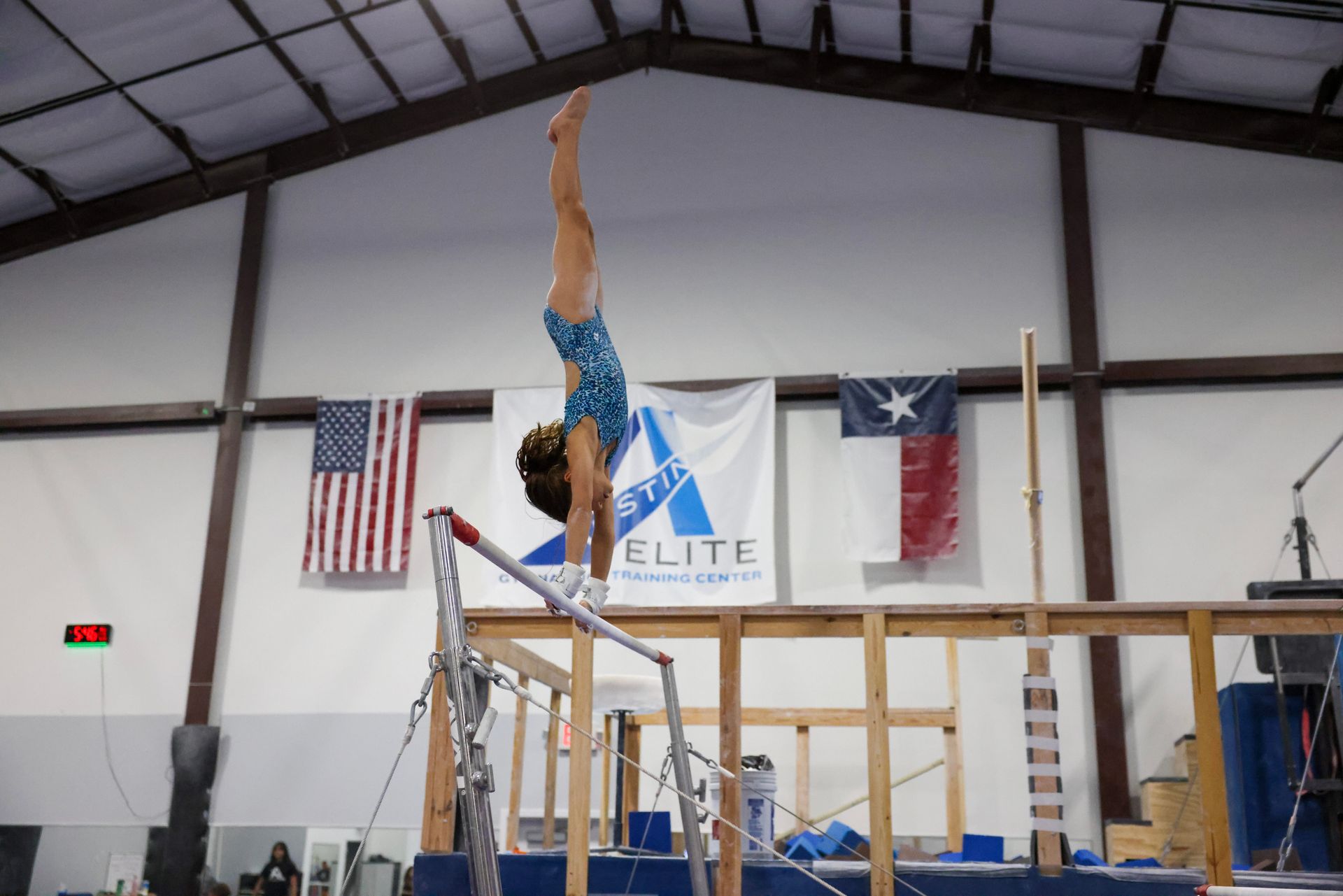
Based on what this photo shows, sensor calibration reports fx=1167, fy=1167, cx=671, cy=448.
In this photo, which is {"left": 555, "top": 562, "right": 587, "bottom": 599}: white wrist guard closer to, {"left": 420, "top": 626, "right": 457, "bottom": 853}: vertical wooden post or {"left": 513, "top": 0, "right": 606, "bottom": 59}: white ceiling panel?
{"left": 420, "top": 626, "right": 457, "bottom": 853}: vertical wooden post

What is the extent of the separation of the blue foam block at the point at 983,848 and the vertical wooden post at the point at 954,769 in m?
2.18

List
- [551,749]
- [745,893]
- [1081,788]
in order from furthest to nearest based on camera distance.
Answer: [1081,788]
[551,749]
[745,893]

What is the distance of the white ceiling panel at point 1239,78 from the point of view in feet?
28.9

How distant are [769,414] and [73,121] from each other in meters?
6.30

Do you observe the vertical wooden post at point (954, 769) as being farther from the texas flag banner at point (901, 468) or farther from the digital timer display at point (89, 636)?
the digital timer display at point (89, 636)

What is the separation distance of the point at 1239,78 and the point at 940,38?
231cm

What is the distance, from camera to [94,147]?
404 inches

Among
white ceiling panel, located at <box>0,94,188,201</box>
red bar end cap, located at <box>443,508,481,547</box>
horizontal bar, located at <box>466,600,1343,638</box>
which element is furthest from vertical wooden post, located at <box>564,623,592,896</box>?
white ceiling panel, located at <box>0,94,188,201</box>

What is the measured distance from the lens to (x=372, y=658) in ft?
31.3

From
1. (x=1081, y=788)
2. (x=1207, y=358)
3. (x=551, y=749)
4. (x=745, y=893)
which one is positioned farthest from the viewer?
(x=1207, y=358)

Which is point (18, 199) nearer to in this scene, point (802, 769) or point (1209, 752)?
point (802, 769)

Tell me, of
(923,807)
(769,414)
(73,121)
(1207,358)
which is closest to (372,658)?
(769,414)

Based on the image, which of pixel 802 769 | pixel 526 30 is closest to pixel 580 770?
pixel 802 769

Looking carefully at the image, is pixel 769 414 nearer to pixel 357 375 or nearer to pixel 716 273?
pixel 716 273
